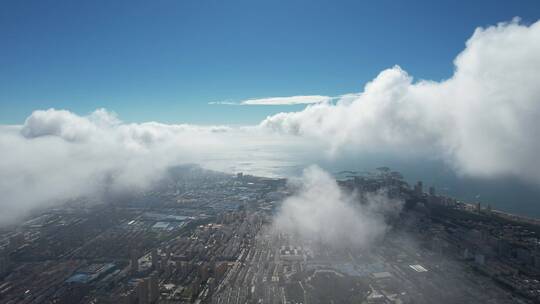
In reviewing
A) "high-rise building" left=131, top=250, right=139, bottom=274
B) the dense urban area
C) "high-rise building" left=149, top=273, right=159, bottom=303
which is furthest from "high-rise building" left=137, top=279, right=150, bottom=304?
"high-rise building" left=131, top=250, right=139, bottom=274

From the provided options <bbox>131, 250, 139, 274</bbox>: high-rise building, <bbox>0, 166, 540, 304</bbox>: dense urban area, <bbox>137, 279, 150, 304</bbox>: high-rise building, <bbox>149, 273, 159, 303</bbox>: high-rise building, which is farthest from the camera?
<bbox>131, 250, 139, 274</bbox>: high-rise building

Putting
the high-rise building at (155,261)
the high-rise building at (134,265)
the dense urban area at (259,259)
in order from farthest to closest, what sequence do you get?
1. the high-rise building at (155,261)
2. the high-rise building at (134,265)
3. the dense urban area at (259,259)

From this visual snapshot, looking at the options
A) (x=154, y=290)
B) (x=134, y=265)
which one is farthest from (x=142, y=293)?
(x=134, y=265)

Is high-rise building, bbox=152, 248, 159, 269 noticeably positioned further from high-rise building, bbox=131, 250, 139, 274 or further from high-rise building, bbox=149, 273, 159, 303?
high-rise building, bbox=149, 273, 159, 303

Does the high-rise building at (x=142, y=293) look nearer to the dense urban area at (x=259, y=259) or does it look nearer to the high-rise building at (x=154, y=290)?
the dense urban area at (x=259, y=259)

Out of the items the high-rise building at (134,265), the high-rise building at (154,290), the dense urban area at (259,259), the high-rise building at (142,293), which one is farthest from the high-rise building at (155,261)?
the high-rise building at (142,293)

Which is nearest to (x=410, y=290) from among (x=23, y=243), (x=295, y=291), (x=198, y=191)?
(x=295, y=291)

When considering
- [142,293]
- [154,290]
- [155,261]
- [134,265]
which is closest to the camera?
[142,293]

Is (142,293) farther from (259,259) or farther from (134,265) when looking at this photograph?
(259,259)

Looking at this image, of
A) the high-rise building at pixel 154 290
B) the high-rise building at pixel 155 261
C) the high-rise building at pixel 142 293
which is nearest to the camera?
the high-rise building at pixel 142 293
